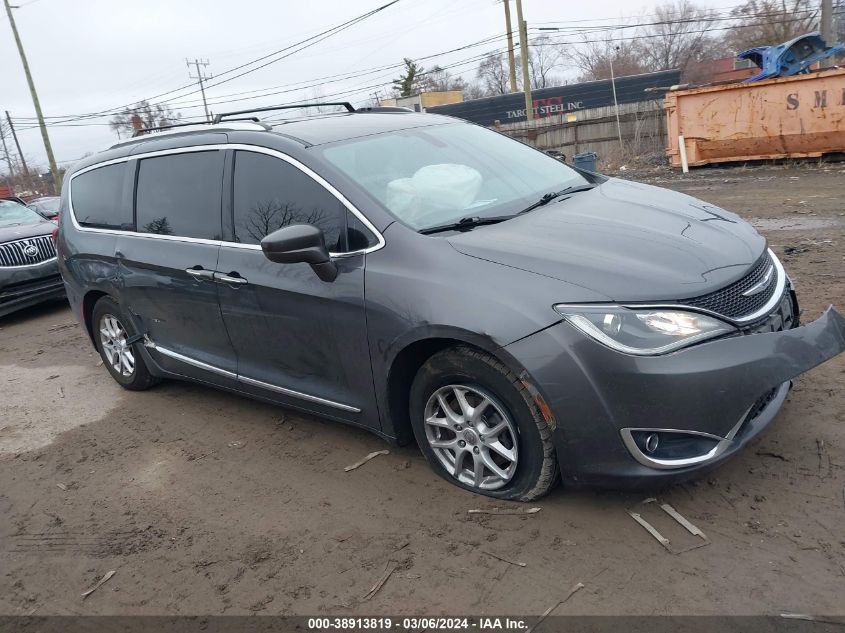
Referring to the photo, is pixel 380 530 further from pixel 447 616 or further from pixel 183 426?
pixel 183 426

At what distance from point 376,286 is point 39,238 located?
743 centimetres

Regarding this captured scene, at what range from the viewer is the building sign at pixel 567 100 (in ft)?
151

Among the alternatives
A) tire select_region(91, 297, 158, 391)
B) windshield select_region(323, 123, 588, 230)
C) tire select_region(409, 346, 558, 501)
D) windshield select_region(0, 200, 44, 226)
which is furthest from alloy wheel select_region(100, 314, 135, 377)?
windshield select_region(0, 200, 44, 226)

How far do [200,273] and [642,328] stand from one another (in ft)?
8.59

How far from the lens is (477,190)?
3.78 metres

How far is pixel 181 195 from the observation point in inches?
172

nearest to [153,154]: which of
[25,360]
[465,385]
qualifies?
[465,385]

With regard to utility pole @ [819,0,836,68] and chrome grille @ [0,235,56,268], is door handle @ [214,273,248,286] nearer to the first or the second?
chrome grille @ [0,235,56,268]

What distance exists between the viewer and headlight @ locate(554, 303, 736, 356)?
2.72 metres

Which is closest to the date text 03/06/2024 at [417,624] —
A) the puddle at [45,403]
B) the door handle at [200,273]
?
the door handle at [200,273]

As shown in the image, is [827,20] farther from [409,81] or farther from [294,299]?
[409,81]

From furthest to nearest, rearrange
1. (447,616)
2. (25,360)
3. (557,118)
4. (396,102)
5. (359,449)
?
1. (396,102)
2. (557,118)
3. (25,360)
4. (359,449)
5. (447,616)

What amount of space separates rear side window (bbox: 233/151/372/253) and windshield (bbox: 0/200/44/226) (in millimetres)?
7076

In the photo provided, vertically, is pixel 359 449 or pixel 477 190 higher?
pixel 477 190
